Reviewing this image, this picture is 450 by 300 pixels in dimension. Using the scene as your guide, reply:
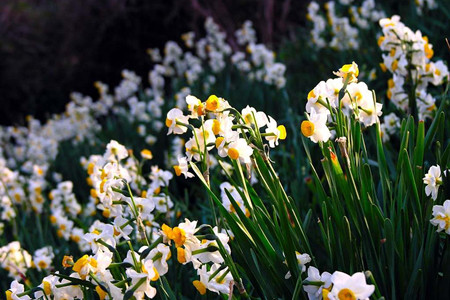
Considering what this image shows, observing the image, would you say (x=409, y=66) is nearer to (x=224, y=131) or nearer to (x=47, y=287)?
(x=224, y=131)

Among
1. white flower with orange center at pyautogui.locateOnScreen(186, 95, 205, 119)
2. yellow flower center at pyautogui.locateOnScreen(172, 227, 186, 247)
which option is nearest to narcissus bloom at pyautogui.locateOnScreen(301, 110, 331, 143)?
white flower with orange center at pyautogui.locateOnScreen(186, 95, 205, 119)

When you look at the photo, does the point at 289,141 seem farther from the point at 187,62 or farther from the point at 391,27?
the point at 187,62

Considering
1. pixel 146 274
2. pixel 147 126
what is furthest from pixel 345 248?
pixel 147 126

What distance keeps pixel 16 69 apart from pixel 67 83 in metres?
0.65

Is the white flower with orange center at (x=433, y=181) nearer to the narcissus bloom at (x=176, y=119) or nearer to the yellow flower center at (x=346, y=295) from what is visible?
the yellow flower center at (x=346, y=295)

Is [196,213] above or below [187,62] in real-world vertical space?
below

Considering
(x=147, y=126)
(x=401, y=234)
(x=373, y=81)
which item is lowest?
(x=401, y=234)

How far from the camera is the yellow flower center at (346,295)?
1.03 metres

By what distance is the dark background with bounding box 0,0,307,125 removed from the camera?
6.73m

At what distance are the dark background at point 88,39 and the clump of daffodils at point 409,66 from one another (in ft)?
14.4

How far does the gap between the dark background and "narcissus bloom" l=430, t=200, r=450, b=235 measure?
5322 millimetres

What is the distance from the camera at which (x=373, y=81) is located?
11.0 feet

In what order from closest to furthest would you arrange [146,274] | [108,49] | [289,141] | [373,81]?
[146,274] < [289,141] < [373,81] < [108,49]

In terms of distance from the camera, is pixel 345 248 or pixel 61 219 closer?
pixel 345 248
